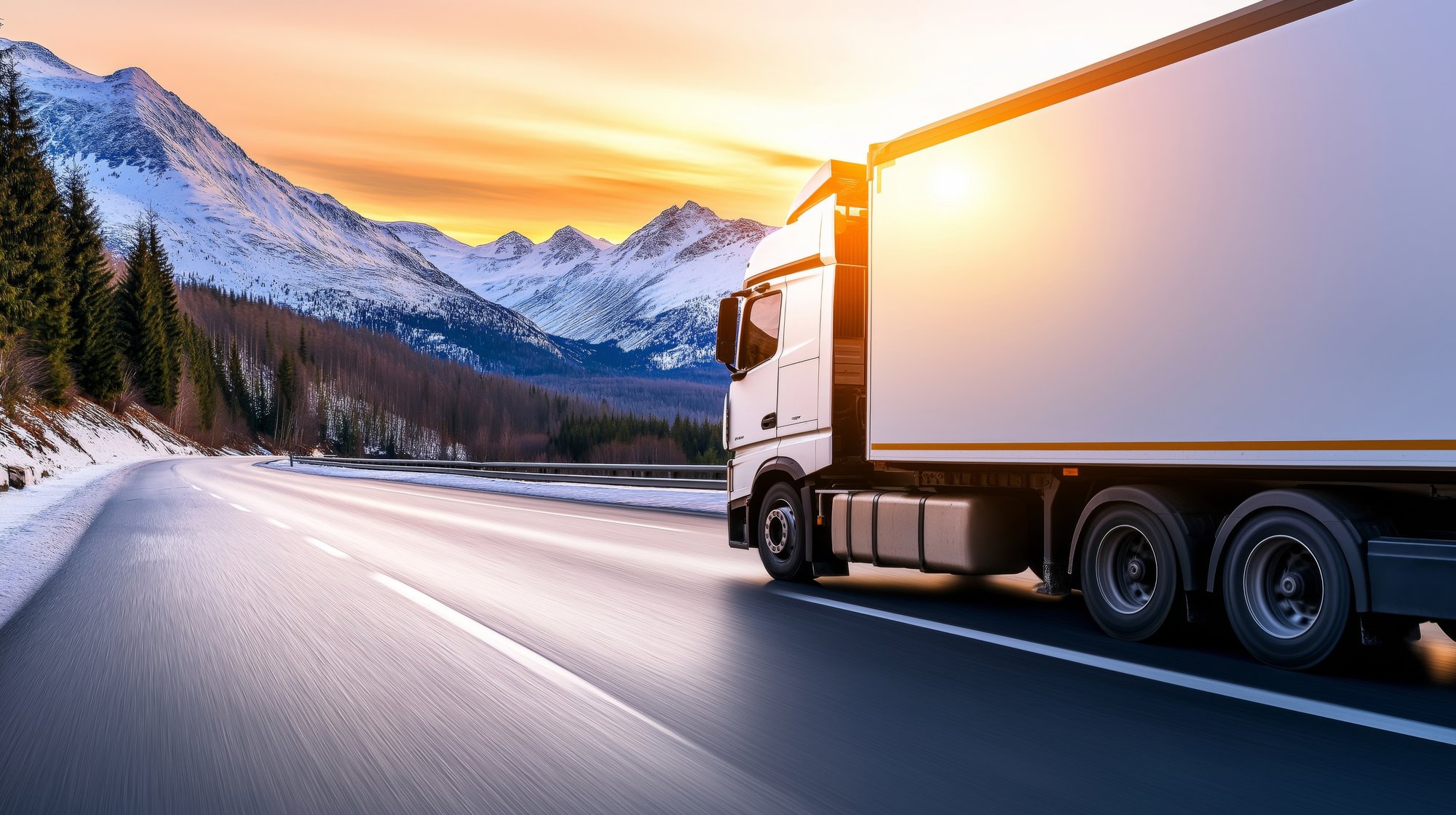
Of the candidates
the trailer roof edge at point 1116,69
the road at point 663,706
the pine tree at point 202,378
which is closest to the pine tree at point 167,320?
the pine tree at point 202,378

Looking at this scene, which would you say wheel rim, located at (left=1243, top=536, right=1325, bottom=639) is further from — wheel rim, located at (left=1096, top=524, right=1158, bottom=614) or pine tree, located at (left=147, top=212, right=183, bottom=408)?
pine tree, located at (left=147, top=212, right=183, bottom=408)

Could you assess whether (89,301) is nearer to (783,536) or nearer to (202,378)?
(202,378)

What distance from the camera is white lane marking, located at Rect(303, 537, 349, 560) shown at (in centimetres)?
1275

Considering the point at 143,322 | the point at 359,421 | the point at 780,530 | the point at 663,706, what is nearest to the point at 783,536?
the point at 780,530

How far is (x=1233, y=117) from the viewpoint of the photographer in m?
6.50

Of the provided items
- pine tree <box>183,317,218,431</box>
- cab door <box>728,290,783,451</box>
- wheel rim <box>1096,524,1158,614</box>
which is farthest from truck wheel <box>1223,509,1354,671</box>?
pine tree <box>183,317,218,431</box>

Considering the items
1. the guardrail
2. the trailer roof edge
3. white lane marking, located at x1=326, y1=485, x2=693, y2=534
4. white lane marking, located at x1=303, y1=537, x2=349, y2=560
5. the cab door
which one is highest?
the trailer roof edge

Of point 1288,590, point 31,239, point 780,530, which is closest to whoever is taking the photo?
point 1288,590

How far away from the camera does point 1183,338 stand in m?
6.81

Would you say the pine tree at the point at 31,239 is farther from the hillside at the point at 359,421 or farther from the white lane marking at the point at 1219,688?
the hillside at the point at 359,421

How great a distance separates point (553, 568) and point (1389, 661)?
739 centimetres

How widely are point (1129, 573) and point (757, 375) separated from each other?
4844 mm

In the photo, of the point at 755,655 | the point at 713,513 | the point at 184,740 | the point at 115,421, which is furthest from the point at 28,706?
the point at 115,421

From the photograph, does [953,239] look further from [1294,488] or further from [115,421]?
[115,421]
